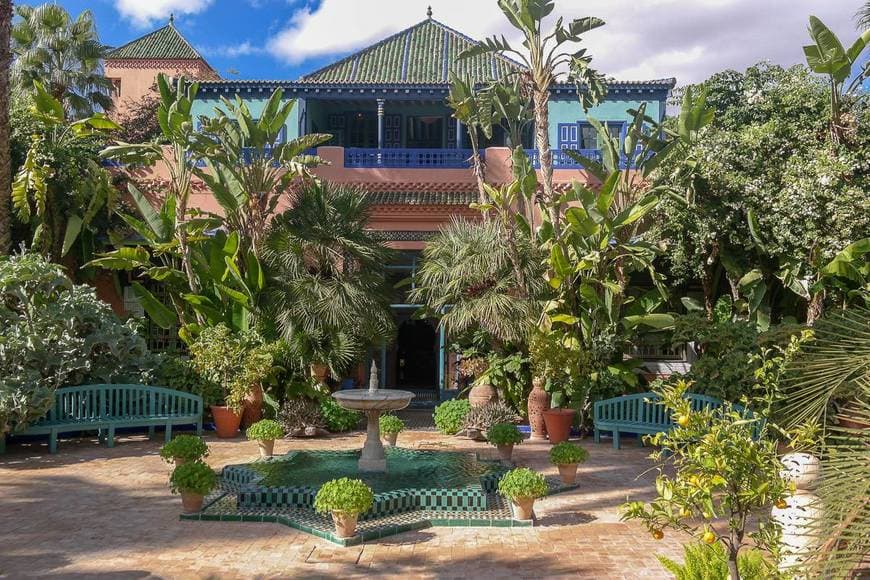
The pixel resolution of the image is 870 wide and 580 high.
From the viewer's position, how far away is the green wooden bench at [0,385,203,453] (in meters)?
10.4

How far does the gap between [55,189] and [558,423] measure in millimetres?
10525

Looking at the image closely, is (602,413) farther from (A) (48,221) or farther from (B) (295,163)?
(A) (48,221)

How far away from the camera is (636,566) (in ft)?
19.0

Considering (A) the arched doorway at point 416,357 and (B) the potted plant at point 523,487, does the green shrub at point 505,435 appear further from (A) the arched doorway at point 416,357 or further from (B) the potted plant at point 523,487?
(A) the arched doorway at point 416,357

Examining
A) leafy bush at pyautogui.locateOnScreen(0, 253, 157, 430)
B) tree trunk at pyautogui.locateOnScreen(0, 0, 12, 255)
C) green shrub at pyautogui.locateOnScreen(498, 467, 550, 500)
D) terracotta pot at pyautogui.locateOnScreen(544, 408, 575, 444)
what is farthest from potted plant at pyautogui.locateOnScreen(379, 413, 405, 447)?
tree trunk at pyautogui.locateOnScreen(0, 0, 12, 255)

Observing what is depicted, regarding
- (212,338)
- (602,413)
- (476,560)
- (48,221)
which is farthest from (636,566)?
(48,221)

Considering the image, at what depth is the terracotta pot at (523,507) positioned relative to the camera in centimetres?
688

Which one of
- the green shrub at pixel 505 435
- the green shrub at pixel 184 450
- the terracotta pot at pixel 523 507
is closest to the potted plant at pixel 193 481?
the green shrub at pixel 184 450

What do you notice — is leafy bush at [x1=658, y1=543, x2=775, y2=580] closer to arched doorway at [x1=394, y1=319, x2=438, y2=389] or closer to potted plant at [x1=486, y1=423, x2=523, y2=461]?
potted plant at [x1=486, y1=423, x2=523, y2=461]

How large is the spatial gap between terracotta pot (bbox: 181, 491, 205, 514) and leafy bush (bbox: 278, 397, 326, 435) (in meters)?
4.69

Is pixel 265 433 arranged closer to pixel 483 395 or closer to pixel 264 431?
pixel 264 431

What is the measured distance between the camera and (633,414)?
11.3m

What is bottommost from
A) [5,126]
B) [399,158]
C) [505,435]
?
[505,435]

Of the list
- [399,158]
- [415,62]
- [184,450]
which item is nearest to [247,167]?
[399,158]
